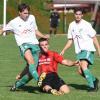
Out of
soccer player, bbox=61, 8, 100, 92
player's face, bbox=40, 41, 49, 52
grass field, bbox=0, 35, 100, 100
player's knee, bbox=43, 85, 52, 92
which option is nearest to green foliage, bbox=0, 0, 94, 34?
grass field, bbox=0, 35, 100, 100

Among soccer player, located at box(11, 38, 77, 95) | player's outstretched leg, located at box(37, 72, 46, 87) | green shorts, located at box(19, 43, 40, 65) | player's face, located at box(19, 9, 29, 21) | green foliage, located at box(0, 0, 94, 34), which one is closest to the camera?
player's outstretched leg, located at box(37, 72, 46, 87)

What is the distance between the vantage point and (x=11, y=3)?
56.4m

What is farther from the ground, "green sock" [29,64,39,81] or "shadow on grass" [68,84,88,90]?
"green sock" [29,64,39,81]

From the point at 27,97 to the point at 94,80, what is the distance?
164 cm

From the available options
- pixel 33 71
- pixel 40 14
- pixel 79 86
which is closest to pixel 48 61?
pixel 33 71

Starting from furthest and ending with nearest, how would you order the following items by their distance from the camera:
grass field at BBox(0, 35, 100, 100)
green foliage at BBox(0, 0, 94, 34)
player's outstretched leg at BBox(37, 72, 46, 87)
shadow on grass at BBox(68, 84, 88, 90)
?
green foliage at BBox(0, 0, 94, 34), shadow on grass at BBox(68, 84, 88, 90), player's outstretched leg at BBox(37, 72, 46, 87), grass field at BBox(0, 35, 100, 100)

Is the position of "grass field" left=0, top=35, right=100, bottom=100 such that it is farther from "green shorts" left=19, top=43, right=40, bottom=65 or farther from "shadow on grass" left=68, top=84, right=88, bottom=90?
"green shorts" left=19, top=43, right=40, bottom=65

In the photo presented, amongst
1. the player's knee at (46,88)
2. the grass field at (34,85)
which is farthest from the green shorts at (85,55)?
the player's knee at (46,88)

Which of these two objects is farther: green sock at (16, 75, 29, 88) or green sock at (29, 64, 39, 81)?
green sock at (16, 75, 29, 88)

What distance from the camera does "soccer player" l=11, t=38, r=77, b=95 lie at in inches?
445

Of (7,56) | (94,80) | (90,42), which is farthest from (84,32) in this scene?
(7,56)

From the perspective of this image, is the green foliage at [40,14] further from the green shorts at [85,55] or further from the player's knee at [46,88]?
the player's knee at [46,88]

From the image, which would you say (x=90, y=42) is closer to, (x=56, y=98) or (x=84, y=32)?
(x=84, y=32)

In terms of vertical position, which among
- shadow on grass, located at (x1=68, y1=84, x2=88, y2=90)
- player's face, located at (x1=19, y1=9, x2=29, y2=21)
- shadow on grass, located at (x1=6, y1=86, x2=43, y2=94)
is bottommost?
shadow on grass, located at (x1=68, y1=84, x2=88, y2=90)
